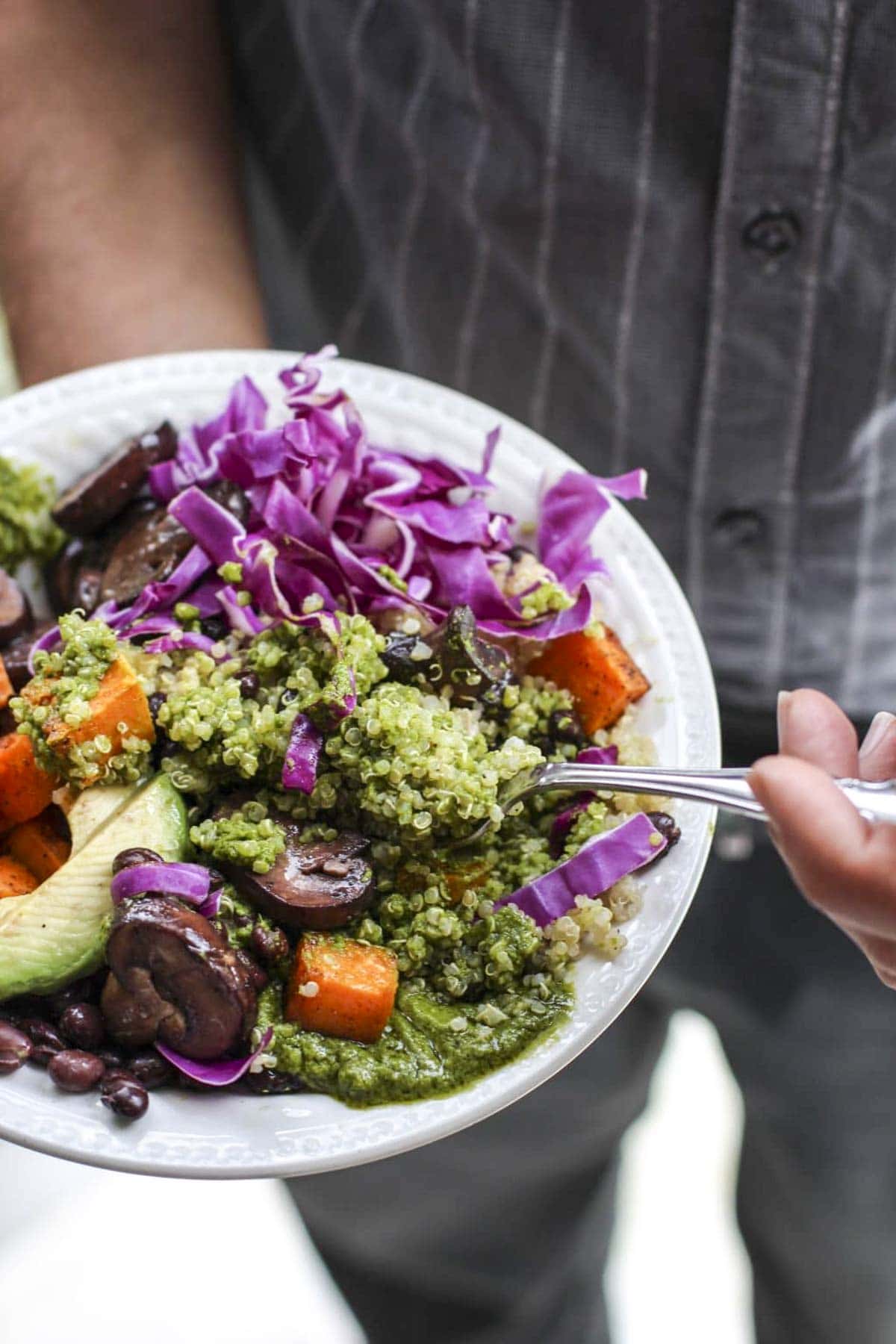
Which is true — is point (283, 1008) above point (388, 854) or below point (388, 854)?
below

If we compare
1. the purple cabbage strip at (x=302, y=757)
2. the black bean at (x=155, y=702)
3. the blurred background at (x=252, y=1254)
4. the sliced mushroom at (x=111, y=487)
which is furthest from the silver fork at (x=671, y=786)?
the blurred background at (x=252, y=1254)

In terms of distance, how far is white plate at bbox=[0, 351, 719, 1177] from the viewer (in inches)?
55.1

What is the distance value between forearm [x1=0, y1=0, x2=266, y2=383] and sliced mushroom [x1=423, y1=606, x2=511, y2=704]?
1049mm

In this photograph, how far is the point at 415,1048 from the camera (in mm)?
1489

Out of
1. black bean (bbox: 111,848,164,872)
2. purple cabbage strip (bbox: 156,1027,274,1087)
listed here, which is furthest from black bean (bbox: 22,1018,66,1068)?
black bean (bbox: 111,848,164,872)

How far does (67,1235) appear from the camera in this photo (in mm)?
3240

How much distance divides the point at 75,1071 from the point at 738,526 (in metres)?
1.54

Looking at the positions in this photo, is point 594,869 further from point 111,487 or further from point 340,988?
point 111,487

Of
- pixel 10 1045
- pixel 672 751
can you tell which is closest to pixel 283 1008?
pixel 10 1045

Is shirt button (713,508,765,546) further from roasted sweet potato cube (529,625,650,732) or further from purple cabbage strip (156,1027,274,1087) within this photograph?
purple cabbage strip (156,1027,274,1087)

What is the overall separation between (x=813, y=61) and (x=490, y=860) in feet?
4.28

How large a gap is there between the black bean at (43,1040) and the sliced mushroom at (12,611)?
0.62 metres

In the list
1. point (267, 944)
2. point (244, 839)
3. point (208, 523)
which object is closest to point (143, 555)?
point (208, 523)

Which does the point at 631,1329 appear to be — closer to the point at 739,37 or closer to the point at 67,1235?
the point at 67,1235
